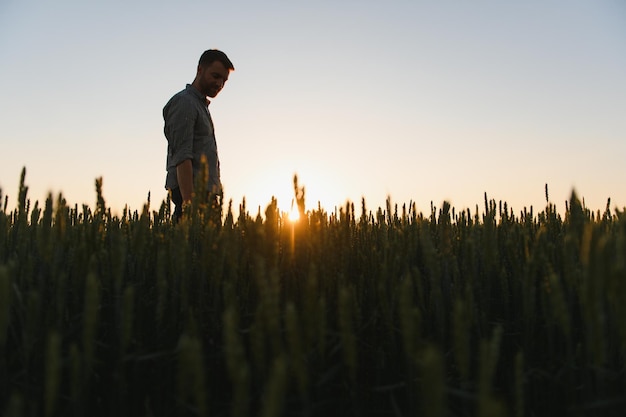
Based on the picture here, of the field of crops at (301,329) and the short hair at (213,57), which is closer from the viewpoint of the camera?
the field of crops at (301,329)

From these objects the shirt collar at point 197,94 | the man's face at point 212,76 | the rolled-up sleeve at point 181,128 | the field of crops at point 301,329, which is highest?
the man's face at point 212,76

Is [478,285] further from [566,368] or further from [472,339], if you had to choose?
[566,368]

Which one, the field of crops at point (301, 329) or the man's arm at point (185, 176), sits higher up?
the man's arm at point (185, 176)

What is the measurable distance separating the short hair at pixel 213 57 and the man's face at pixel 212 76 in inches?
1.2

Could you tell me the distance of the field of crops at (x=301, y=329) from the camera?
0.82 meters

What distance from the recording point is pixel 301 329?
1004 millimetres

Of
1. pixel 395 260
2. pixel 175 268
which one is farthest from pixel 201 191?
pixel 395 260

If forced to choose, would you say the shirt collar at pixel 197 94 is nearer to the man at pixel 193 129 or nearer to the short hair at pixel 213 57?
the man at pixel 193 129

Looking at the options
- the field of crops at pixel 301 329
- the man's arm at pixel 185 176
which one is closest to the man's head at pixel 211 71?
the man's arm at pixel 185 176

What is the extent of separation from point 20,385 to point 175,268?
428mm

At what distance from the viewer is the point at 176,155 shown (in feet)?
13.1

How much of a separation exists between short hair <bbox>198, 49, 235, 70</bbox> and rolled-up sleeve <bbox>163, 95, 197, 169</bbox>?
534 millimetres

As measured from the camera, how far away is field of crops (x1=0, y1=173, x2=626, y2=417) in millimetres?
820

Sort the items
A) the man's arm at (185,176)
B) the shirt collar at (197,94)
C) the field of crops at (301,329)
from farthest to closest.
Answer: the shirt collar at (197,94) → the man's arm at (185,176) → the field of crops at (301,329)
